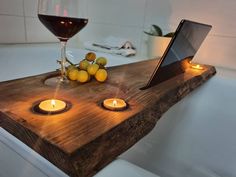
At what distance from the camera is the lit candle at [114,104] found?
40 centimetres

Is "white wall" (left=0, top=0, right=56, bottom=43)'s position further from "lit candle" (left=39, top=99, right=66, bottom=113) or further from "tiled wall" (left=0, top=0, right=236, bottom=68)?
"lit candle" (left=39, top=99, right=66, bottom=113)

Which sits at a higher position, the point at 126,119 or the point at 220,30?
the point at 220,30

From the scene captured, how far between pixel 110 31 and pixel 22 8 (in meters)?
0.52

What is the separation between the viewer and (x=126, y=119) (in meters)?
0.36

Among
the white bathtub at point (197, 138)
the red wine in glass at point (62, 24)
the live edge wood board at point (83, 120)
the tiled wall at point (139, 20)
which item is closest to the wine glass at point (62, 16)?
the red wine in glass at point (62, 24)

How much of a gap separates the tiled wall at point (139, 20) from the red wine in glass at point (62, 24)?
740 millimetres

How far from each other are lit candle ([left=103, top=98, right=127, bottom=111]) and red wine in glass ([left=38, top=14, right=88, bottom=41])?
0.21 meters

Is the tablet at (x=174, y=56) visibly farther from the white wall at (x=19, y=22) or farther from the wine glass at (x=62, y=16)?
the white wall at (x=19, y=22)

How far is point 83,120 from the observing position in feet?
1.16

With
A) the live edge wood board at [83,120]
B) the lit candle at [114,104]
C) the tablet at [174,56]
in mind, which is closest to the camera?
the live edge wood board at [83,120]

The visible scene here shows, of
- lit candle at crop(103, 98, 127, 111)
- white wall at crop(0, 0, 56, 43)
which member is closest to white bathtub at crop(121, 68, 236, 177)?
lit candle at crop(103, 98, 127, 111)

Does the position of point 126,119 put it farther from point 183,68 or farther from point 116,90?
point 183,68

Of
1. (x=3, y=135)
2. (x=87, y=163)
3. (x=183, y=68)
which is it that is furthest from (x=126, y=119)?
(x=183, y=68)

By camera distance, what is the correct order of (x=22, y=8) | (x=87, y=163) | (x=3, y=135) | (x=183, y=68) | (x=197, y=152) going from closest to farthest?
(x=87, y=163), (x=3, y=135), (x=183, y=68), (x=197, y=152), (x=22, y=8)
